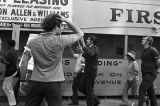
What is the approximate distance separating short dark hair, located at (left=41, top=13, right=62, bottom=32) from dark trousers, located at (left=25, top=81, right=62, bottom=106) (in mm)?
694

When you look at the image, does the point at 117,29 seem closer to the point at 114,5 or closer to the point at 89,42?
the point at 114,5

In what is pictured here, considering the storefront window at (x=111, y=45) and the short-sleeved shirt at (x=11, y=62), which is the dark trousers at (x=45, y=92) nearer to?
the short-sleeved shirt at (x=11, y=62)

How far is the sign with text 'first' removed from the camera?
10461 mm

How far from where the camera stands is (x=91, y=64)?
28.1ft

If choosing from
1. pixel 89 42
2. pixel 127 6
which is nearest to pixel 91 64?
pixel 89 42

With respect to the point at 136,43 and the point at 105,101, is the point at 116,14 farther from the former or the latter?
the point at 105,101

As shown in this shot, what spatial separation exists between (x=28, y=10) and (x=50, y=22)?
6353mm

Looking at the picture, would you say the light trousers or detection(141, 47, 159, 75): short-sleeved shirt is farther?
the light trousers

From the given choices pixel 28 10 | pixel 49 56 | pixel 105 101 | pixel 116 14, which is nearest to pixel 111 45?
pixel 116 14

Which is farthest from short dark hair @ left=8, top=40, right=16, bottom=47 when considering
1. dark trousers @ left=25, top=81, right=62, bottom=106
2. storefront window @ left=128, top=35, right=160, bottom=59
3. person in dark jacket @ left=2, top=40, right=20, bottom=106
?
dark trousers @ left=25, top=81, right=62, bottom=106

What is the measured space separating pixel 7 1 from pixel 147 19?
4.59 metres

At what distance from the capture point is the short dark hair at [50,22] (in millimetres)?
4426

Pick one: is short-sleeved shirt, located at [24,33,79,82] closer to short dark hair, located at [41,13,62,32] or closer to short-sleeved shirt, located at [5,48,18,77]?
short dark hair, located at [41,13,62,32]

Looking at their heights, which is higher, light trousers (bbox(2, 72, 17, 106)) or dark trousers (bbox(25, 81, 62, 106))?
dark trousers (bbox(25, 81, 62, 106))
